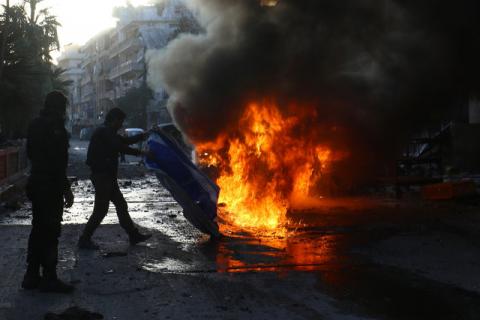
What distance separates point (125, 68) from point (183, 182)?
209 ft

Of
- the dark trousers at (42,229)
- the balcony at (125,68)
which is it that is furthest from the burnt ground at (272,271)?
the balcony at (125,68)

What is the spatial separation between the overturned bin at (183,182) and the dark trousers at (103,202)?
1.86ft

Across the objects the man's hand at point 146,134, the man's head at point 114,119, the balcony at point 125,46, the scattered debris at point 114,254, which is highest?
the balcony at point 125,46

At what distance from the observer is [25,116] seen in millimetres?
20375

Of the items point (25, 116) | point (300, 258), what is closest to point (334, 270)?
point (300, 258)

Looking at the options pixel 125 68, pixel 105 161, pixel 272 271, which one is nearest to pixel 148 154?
pixel 105 161

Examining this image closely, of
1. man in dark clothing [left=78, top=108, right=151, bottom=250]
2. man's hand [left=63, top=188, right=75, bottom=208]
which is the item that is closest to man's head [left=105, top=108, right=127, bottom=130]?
man in dark clothing [left=78, top=108, right=151, bottom=250]

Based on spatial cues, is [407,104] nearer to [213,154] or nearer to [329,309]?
[213,154]

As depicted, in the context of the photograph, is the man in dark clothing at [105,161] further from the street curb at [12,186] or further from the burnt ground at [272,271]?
the street curb at [12,186]

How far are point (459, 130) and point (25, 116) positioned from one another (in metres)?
15.3

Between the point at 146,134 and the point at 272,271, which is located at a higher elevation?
the point at 146,134

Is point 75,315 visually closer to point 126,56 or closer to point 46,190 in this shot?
point 46,190

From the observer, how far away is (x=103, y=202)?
700 cm

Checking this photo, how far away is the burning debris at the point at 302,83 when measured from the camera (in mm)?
9570
